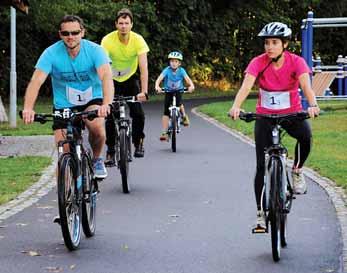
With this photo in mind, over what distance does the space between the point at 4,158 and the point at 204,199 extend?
5.45m

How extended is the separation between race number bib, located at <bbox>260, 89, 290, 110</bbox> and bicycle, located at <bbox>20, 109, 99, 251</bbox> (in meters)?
1.39

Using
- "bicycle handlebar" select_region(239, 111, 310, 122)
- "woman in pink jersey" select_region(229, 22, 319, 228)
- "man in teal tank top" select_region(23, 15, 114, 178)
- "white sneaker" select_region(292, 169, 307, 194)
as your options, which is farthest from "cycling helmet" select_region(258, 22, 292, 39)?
"man in teal tank top" select_region(23, 15, 114, 178)

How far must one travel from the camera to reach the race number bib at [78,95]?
27.1 ft

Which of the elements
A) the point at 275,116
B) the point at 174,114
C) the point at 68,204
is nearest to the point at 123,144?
the point at 68,204

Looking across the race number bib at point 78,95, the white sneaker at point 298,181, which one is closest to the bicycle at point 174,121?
the race number bib at point 78,95

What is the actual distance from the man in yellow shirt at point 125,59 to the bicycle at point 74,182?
3.22 meters

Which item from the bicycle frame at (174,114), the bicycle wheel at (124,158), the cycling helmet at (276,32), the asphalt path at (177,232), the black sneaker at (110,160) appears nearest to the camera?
the asphalt path at (177,232)

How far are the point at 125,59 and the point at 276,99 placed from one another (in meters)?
4.19

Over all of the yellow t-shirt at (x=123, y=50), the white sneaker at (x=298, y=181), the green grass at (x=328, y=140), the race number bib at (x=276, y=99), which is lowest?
the green grass at (x=328, y=140)

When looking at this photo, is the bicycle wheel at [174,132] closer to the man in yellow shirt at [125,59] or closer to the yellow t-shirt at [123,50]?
the man in yellow shirt at [125,59]

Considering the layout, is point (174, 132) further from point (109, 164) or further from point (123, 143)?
point (123, 143)

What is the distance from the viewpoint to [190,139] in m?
18.8

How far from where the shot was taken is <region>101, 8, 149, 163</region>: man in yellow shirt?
37.2 ft

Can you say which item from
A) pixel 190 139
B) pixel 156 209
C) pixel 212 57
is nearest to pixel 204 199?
pixel 156 209
